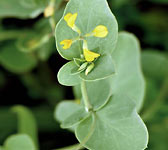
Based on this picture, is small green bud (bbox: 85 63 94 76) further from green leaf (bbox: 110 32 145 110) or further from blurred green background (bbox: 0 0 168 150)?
blurred green background (bbox: 0 0 168 150)

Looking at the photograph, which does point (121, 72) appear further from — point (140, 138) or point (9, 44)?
point (9, 44)

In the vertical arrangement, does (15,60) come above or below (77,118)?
below

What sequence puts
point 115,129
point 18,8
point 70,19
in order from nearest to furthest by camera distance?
1. point 70,19
2. point 115,129
3. point 18,8

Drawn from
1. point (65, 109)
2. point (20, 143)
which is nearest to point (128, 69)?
point (65, 109)

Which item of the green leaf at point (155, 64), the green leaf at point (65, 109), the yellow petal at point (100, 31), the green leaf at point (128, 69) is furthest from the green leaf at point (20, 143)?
the green leaf at point (155, 64)

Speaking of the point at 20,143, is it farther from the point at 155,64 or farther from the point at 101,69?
the point at 155,64

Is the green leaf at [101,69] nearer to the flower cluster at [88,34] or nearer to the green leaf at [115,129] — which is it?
the flower cluster at [88,34]

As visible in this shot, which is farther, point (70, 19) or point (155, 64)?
point (155, 64)
